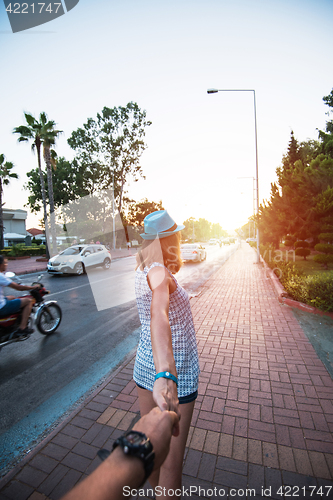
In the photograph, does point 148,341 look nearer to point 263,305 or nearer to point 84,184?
point 263,305

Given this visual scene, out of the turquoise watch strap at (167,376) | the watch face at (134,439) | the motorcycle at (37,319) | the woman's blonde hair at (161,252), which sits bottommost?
the motorcycle at (37,319)

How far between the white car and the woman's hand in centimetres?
1434

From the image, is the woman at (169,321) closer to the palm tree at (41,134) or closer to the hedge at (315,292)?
the hedge at (315,292)

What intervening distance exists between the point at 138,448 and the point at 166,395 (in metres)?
0.30

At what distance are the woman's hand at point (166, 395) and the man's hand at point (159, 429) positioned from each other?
0.14ft

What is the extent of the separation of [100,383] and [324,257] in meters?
14.4

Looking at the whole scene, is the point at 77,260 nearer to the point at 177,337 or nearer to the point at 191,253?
the point at 191,253

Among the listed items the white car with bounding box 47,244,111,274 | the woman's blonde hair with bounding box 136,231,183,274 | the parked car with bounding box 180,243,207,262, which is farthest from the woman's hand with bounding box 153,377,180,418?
the parked car with bounding box 180,243,207,262

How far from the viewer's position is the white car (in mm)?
14414

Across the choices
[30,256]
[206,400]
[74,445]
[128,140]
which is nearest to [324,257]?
[206,400]

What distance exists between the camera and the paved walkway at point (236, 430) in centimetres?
228

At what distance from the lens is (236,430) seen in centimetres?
283

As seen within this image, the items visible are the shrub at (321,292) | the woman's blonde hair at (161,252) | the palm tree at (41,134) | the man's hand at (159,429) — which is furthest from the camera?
the palm tree at (41,134)

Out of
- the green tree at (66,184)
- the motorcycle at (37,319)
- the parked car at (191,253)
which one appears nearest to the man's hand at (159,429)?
the motorcycle at (37,319)
